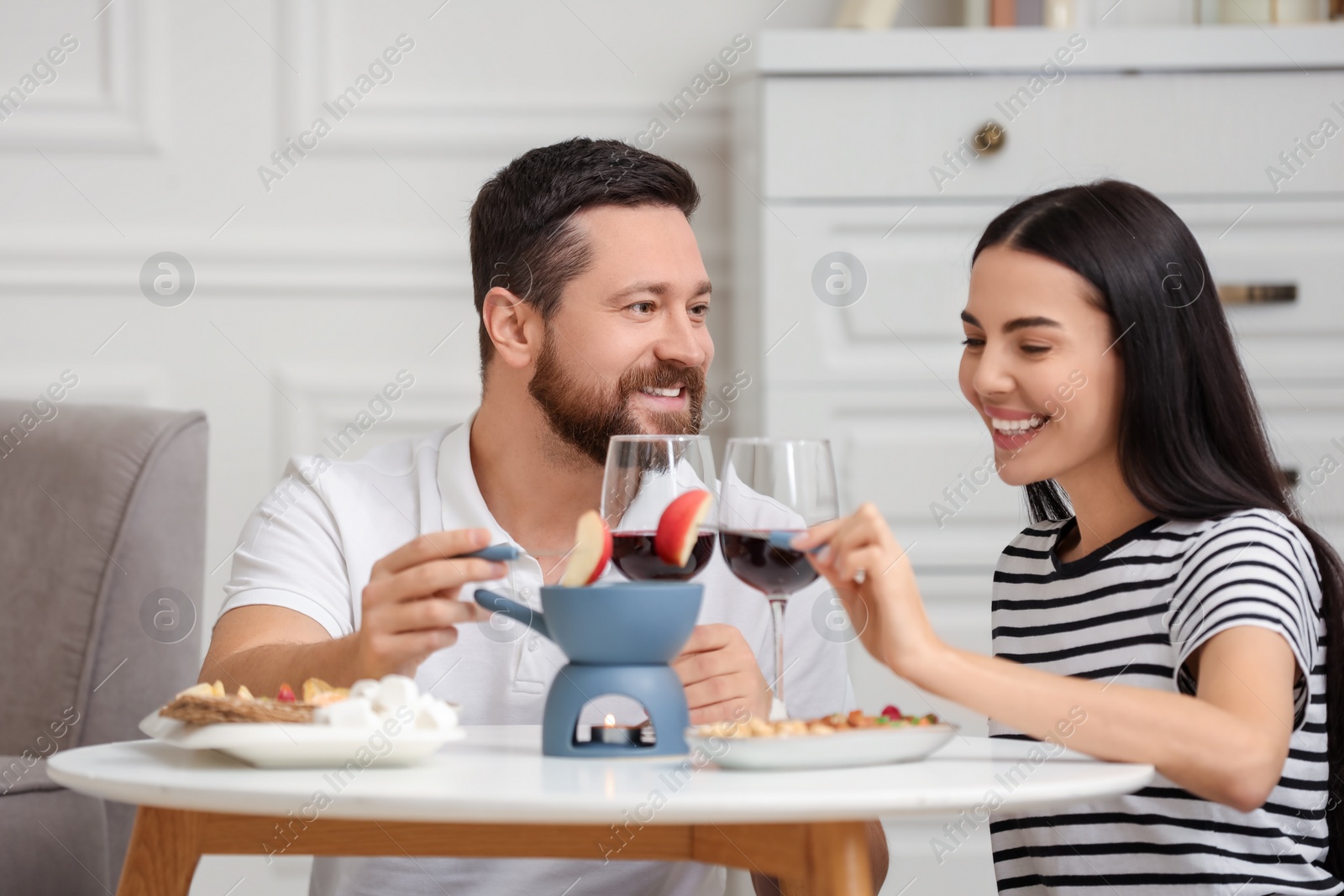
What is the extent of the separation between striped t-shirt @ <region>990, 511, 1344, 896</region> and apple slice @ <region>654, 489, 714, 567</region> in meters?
0.43

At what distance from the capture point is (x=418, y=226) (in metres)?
2.59

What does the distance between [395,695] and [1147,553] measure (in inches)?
27.9

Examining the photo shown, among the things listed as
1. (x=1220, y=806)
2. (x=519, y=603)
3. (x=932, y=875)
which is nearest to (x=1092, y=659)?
(x=1220, y=806)

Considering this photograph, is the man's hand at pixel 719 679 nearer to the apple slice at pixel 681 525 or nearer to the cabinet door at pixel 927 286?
the apple slice at pixel 681 525

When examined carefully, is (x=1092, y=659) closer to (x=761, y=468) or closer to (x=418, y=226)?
(x=761, y=468)

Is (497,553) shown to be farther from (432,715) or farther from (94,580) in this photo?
(94,580)


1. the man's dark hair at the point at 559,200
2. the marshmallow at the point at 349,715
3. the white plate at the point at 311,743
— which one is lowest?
the white plate at the point at 311,743

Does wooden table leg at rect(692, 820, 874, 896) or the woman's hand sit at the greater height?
the woman's hand

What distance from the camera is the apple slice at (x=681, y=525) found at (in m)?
1.01

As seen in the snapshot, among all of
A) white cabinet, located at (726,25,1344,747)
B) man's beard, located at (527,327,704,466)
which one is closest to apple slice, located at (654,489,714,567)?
man's beard, located at (527,327,704,466)

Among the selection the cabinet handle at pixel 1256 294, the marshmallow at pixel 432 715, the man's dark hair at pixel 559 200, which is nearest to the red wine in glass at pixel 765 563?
the marshmallow at pixel 432 715

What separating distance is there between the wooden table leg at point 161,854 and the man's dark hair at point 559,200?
0.92m

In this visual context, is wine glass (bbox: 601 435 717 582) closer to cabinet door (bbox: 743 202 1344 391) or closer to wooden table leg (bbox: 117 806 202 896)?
wooden table leg (bbox: 117 806 202 896)

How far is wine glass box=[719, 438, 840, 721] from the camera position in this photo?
100 cm
